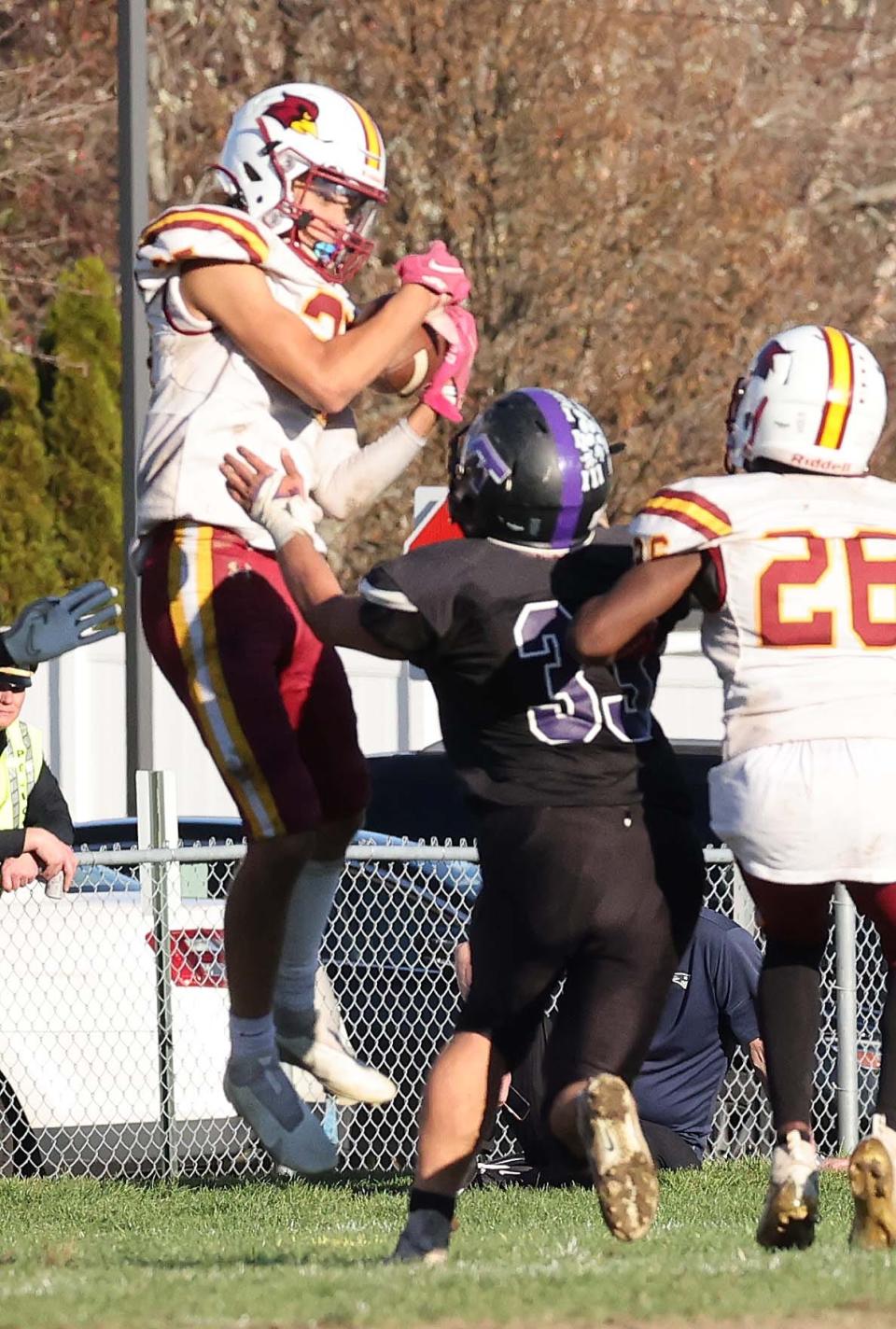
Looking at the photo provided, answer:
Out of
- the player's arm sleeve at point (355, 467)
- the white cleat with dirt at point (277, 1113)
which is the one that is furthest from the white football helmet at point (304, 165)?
the white cleat with dirt at point (277, 1113)

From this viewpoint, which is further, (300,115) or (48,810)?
(48,810)

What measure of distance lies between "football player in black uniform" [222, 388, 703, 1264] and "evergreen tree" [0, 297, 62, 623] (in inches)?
714

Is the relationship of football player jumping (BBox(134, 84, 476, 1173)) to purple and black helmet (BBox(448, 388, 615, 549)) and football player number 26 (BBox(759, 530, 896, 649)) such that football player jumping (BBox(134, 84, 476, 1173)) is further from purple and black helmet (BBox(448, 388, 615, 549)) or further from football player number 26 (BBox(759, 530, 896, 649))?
football player number 26 (BBox(759, 530, 896, 649))

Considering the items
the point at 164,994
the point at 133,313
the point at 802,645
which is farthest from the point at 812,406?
the point at 133,313

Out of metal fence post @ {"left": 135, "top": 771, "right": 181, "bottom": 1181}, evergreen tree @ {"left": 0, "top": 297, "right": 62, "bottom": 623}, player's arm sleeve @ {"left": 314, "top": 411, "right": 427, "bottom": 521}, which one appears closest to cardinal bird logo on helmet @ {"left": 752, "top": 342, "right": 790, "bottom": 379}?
player's arm sleeve @ {"left": 314, "top": 411, "right": 427, "bottom": 521}

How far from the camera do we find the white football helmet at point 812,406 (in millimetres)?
5566

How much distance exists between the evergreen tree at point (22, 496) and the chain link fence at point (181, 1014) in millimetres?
13944

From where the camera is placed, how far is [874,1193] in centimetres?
550

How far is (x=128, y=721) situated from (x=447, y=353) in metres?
8.64

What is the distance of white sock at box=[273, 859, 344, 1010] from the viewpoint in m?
6.10

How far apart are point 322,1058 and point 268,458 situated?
4.76 feet

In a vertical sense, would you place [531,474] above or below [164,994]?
above

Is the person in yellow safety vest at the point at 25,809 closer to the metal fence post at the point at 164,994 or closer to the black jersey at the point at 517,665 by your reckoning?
the metal fence post at the point at 164,994

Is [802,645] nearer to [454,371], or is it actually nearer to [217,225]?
[454,371]
